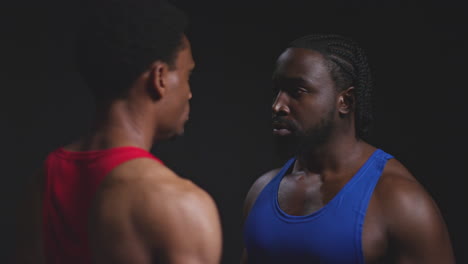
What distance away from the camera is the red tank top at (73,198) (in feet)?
3.82

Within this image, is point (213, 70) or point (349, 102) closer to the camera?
point (349, 102)

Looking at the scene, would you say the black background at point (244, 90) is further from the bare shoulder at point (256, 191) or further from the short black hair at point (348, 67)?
the short black hair at point (348, 67)

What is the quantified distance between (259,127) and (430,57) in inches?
34.2

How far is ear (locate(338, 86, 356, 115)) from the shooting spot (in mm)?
1791

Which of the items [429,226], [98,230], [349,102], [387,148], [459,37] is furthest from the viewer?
[387,148]

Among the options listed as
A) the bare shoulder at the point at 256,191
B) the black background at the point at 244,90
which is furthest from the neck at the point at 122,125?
the black background at the point at 244,90

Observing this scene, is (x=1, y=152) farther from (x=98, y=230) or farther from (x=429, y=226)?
(x=429, y=226)

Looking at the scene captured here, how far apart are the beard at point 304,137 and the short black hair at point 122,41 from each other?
0.64 meters

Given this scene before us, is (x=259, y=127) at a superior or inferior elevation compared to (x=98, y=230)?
inferior

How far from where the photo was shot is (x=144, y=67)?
120 centimetres

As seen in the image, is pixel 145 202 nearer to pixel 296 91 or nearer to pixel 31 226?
pixel 31 226

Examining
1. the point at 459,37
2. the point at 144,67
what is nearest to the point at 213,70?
the point at 459,37

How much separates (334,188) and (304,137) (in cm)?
18

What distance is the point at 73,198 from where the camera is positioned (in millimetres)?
1195
